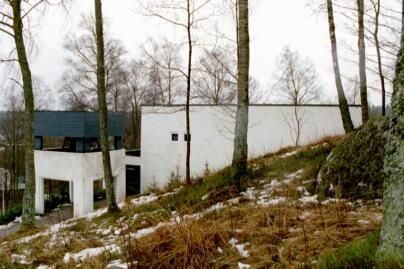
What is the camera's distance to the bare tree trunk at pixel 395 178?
6.50 ft

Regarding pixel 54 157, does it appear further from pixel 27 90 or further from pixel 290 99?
pixel 290 99

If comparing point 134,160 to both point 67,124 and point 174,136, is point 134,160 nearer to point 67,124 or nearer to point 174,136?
point 174,136

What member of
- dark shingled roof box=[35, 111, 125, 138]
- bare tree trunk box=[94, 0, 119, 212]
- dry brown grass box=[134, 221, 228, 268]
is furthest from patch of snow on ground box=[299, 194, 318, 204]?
dark shingled roof box=[35, 111, 125, 138]

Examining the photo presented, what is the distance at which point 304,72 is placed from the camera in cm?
2669

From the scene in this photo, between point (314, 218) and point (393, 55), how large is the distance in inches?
454

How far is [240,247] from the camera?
307 cm

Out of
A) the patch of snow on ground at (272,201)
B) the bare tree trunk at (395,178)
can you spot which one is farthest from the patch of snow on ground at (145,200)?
the bare tree trunk at (395,178)

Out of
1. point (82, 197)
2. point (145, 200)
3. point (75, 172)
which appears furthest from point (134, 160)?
point (145, 200)

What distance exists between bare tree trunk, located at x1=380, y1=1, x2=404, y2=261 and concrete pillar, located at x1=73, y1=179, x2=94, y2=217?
14433 millimetres

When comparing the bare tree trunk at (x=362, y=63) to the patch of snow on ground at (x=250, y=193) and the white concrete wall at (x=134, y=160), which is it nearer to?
the patch of snow on ground at (x=250, y=193)

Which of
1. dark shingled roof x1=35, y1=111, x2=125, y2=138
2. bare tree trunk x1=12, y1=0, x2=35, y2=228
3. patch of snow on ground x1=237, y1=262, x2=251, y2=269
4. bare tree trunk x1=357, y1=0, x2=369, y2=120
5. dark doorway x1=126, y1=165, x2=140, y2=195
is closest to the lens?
patch of snow on ground x1=237, y1=262, x2=251, y2=269

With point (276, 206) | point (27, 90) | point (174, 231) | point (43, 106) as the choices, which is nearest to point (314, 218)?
point (276, 206)

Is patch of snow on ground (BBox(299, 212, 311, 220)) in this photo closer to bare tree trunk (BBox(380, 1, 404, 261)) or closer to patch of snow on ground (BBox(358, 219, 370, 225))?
patch of snow on ground (BBox(358, 219, 370, 225))

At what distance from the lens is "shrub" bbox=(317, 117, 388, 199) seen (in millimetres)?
4047
